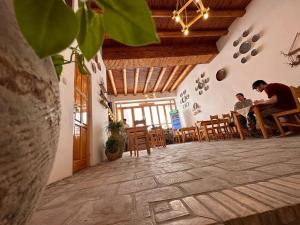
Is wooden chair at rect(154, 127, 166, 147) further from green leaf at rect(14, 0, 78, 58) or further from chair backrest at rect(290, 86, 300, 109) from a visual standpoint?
green leaf at rect(14, 0, 78, 58)

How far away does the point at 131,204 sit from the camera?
2.69 ft

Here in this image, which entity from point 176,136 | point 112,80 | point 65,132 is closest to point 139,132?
point 65,132

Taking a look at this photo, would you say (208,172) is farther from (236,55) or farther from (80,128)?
(236,55)

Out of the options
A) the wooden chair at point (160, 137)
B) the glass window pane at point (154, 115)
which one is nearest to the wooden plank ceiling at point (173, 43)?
the wooden chair at point (160, 137)

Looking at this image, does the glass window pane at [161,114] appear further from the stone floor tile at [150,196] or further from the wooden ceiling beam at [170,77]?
the stone floor tile at [150,196]

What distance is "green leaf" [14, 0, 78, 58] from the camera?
0.19 meters

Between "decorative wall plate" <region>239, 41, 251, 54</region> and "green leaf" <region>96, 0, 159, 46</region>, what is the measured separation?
5849 millimetres

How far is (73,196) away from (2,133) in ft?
3.69

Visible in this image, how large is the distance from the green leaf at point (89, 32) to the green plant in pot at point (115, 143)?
3911 mm

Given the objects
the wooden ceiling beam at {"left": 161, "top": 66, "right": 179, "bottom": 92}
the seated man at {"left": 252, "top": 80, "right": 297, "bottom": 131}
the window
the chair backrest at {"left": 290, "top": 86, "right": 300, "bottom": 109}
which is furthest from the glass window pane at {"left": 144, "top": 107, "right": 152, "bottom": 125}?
the chair backrest at {"left": 290, "top": 86, "right": 300, "bottom": 109}

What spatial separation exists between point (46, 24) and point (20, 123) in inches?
5.6

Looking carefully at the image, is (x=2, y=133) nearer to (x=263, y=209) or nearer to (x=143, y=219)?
(x=143, y=219)

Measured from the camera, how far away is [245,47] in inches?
199

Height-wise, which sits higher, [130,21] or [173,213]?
[130,21]
